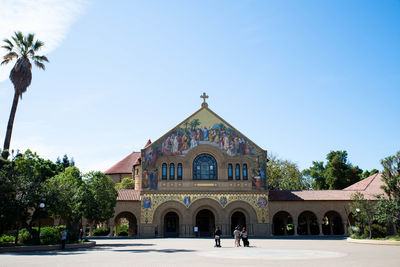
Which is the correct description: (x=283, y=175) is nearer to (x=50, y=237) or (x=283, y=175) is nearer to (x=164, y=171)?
(x=164, y=171)

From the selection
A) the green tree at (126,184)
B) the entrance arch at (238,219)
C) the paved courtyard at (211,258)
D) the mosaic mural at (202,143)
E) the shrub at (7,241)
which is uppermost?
the mosaic mural at (202,143)

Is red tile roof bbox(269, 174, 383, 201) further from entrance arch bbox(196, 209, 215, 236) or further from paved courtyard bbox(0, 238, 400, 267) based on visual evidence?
paved courtyard bbox(0, 238, 400, 267)

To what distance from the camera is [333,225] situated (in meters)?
43.3

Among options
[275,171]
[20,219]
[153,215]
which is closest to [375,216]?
[153,215]

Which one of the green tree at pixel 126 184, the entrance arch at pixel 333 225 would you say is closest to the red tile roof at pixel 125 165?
the green tree at pixel 126 184

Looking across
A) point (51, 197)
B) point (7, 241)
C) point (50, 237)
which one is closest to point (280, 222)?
point (50, 237)

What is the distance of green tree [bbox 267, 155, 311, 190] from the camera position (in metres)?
57.6

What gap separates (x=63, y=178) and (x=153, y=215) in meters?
10.9

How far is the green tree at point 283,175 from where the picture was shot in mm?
57562

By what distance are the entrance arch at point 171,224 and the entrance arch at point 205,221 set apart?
2.32 metres

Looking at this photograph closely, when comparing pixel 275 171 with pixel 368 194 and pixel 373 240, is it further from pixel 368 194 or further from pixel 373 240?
pixel 373 240

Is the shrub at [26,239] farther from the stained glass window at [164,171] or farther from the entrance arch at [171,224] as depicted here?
the entrance arch at [171,224]

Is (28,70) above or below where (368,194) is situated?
above

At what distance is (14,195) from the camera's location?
21797 mm
